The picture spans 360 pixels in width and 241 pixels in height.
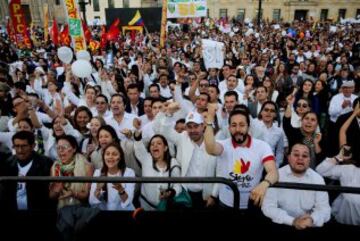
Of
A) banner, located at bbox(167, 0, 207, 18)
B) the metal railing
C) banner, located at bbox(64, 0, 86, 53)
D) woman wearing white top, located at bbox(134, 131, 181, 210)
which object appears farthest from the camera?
banner, located at bbox(167, 0, 207, 18)

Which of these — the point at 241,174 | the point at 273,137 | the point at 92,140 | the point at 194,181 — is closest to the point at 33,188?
the point at 92,140

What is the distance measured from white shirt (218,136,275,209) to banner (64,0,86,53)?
5990 millimetres

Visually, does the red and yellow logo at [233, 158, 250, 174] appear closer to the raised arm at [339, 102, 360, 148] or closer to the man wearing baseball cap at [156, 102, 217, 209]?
the man wearing baseball cap at [156, 102, 217, 209]

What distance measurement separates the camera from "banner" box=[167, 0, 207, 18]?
11.2 m

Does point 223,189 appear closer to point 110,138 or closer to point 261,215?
point 261,215

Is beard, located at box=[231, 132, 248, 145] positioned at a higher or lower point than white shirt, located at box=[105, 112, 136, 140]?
higher

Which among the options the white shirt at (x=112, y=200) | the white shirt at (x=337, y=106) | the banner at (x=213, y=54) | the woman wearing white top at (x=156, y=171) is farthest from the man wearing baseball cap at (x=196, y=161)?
the banner at (x=213, y=54)

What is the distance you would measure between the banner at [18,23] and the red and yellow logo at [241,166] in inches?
341

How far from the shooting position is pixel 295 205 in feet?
9.07

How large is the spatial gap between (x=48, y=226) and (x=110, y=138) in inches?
45.2

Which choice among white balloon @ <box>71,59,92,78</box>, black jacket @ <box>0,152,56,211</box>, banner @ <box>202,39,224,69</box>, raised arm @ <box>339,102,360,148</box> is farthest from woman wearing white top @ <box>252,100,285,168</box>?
white balloon @ <box>71,59,92,78</box>

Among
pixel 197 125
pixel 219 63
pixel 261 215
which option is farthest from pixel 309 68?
pixel 261 215

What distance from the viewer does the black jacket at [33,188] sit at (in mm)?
3121

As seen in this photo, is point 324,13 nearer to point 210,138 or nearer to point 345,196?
point 345,196
